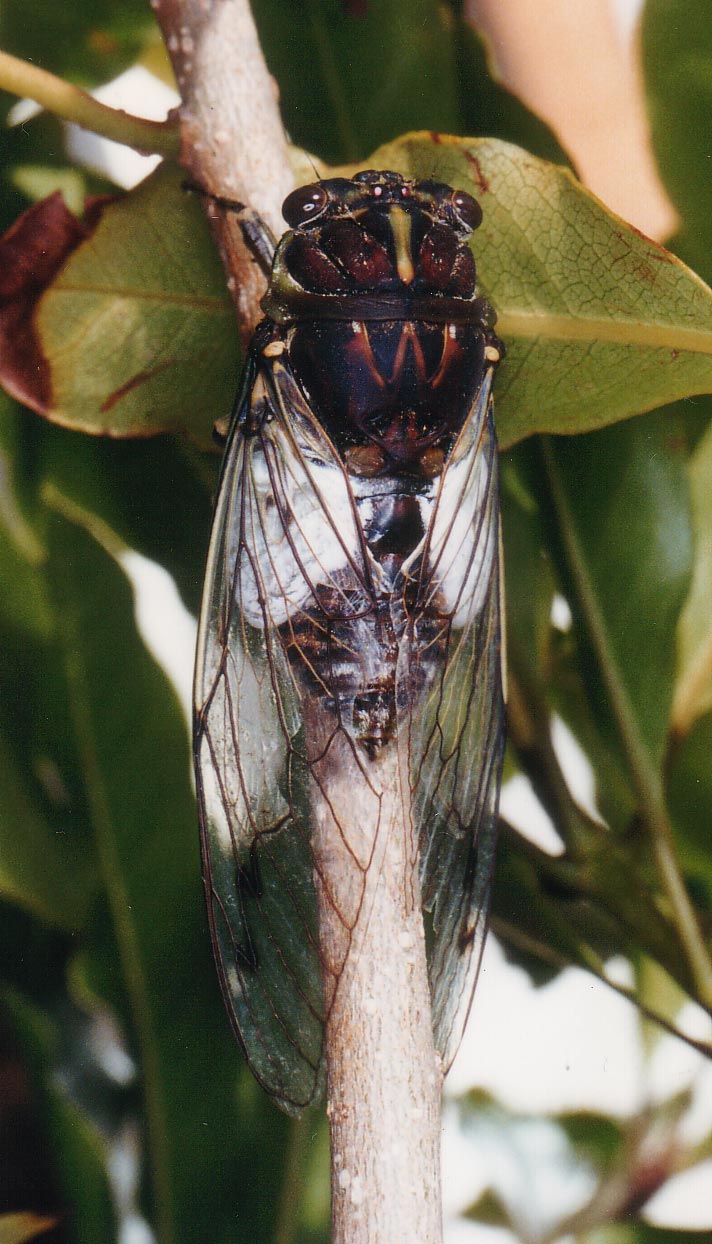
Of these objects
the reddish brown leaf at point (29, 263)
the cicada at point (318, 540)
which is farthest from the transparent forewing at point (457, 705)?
the reddish brown leaf at point (29, 263)

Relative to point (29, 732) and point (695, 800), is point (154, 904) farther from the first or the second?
point (695, 800)

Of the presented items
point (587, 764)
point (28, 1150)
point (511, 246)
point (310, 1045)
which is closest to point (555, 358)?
point (511, 246)

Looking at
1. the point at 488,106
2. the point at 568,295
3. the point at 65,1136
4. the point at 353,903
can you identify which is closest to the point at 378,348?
the point at 568,295

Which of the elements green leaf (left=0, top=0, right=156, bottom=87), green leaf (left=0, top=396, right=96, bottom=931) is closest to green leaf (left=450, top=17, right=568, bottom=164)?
green leaf (left=0, top=0, right=156, bottom=87)

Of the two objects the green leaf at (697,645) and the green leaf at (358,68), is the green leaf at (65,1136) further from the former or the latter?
the green leaf at (358,68)

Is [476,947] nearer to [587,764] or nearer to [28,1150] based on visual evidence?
[587,764]

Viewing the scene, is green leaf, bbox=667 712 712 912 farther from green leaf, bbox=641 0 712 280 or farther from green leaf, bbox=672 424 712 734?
green leaf, bbox=641 0 712 280
